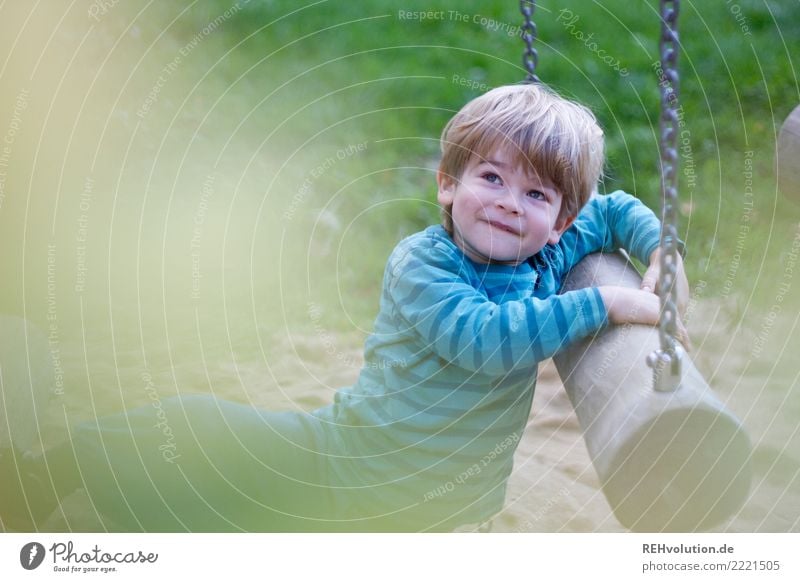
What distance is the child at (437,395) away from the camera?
84 centimetres

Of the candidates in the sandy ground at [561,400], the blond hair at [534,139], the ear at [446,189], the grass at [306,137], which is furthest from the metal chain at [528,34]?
the sandy ground at [561,400]

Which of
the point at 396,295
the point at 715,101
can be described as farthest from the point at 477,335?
the point at 715,101

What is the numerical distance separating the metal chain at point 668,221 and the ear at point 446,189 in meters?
0.20

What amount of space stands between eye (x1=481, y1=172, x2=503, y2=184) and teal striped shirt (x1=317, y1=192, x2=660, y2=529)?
0.19ft

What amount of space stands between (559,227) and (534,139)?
10cm

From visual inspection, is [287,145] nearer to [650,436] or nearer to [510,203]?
[510,203]

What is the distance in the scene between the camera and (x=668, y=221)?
0.76 meters

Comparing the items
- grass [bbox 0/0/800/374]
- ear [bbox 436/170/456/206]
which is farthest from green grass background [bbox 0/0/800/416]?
ear [bbox 436/170/456/206]

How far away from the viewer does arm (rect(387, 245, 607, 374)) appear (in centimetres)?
83

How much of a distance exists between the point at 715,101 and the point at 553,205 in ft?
2.72

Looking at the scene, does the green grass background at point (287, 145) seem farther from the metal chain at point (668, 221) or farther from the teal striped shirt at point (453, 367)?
the metal chain at point (668, 221)
